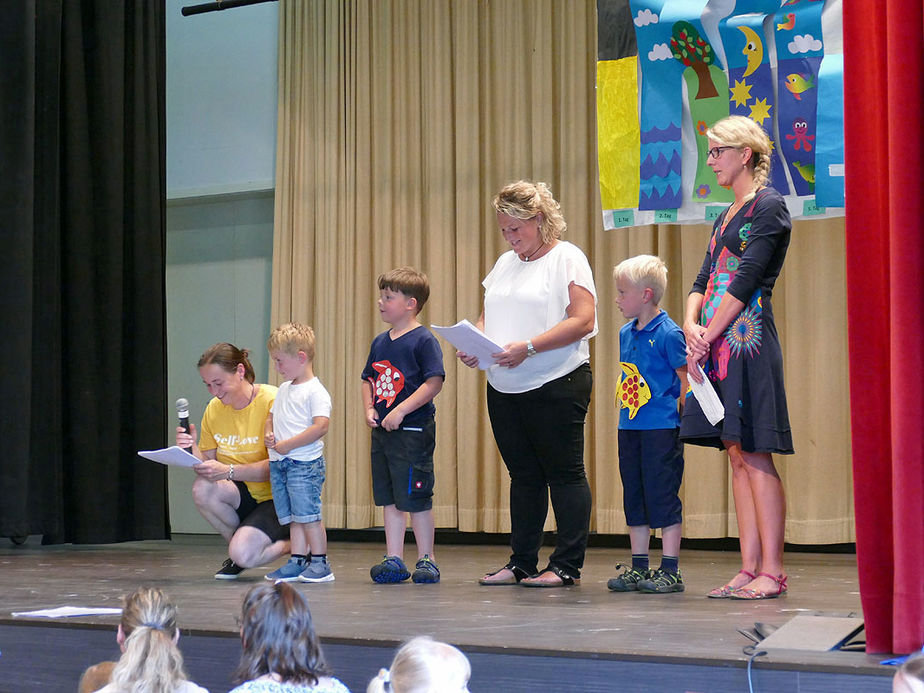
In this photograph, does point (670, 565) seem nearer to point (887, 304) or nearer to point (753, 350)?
point (753, 350)

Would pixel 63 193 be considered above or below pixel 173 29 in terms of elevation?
below

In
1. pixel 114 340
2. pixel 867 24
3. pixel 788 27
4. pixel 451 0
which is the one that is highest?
pixel 451 0

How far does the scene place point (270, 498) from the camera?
3.84 meters

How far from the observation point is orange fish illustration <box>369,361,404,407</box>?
358cm

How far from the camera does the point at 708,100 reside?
3.95 m

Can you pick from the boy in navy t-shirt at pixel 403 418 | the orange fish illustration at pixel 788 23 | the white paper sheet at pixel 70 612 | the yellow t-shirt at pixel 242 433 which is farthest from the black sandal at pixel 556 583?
the orange fish illustration at pixel 788 23

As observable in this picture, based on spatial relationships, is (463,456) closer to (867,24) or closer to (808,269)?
(808,269)

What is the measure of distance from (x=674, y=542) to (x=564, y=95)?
2852 mm

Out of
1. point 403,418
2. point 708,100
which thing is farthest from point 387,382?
point 708,100

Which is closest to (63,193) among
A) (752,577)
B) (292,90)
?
(292,90)

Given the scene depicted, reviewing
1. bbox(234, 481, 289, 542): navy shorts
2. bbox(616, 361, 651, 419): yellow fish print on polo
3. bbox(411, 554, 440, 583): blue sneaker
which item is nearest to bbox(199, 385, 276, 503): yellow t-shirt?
bbox(234, 481, 289, 542): navy shorts

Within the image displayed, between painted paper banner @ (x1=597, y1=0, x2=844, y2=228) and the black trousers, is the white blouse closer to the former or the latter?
the black trousers

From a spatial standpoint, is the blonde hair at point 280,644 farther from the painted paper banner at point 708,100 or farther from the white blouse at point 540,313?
the painted paper banner at point 708,100

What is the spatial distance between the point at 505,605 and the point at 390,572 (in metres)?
0.78
